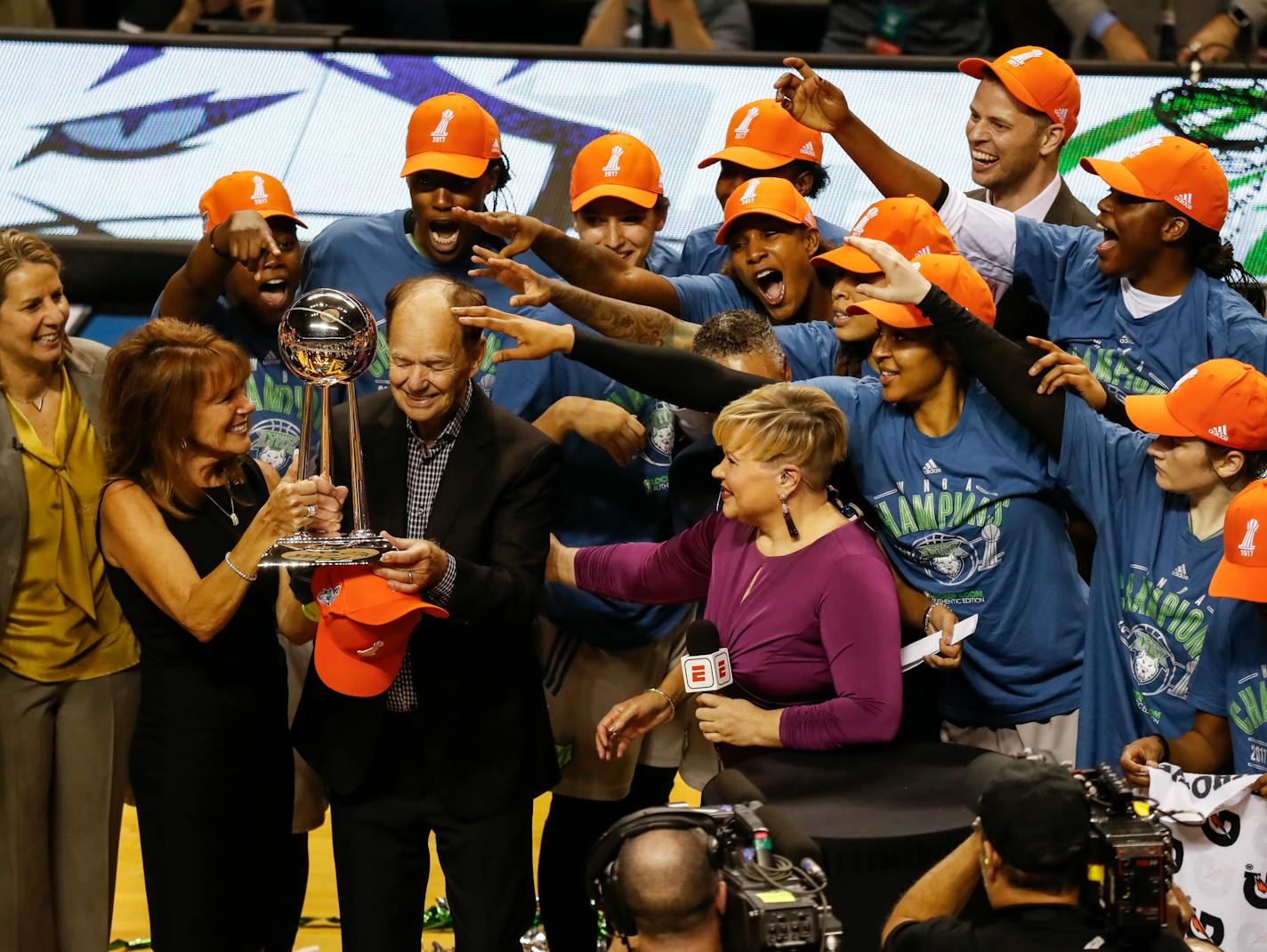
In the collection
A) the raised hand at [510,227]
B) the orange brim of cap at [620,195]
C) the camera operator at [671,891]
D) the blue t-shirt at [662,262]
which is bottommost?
the camera operator at [671,891]

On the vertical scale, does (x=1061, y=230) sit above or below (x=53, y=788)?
above

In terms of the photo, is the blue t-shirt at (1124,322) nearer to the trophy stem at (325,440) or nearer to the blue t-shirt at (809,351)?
the blue t-shirt at (809,351)

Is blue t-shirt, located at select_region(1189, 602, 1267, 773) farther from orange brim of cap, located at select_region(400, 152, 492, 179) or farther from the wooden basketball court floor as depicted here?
orange brim of cap, located at select_region(400, 152, 492, 179)

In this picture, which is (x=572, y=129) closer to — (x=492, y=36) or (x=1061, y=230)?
(x=492, y=36)

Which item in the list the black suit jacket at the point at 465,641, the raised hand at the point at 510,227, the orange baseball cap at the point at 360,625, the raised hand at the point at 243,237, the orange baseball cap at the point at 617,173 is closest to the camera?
the orange baseball cap at the point at 360,625

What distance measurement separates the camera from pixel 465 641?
3359 millimetres

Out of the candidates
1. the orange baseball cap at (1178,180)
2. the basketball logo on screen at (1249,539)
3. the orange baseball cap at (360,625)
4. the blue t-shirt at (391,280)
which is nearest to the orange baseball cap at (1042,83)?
the orange baseball cap at (1178,180)

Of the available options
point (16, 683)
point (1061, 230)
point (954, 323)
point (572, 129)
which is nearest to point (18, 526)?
point (16, 683)

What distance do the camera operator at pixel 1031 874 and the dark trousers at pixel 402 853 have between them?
107 cm

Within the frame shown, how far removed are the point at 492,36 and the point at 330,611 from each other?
5539 millimetres

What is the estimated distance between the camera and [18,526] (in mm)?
3803

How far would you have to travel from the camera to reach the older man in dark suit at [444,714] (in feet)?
10.9

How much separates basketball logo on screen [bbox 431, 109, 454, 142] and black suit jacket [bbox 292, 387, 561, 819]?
1.16 meters

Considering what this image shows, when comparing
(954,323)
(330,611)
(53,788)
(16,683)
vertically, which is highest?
(954,323)
